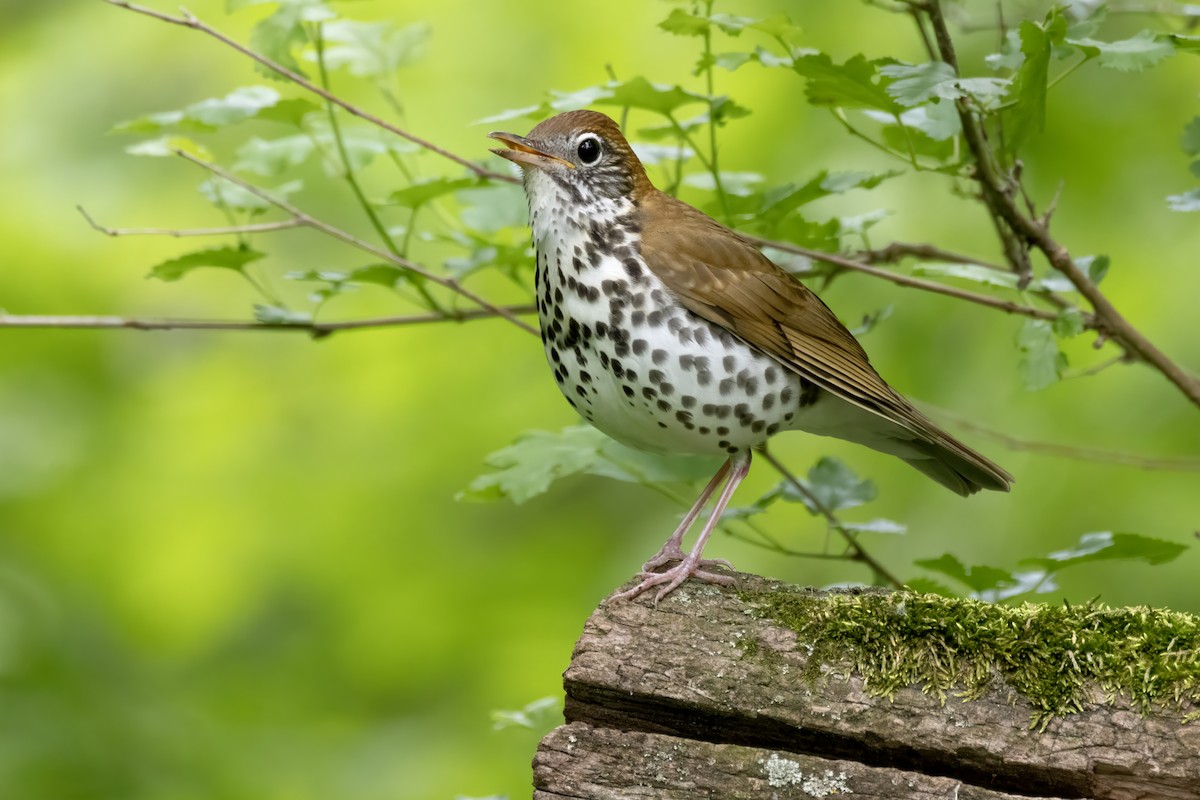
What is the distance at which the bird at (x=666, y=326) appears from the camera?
301cm

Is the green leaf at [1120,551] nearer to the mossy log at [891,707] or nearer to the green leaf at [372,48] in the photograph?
the mossy log at [891,707]

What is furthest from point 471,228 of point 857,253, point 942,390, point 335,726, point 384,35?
point 335,726

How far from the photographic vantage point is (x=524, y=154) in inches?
122

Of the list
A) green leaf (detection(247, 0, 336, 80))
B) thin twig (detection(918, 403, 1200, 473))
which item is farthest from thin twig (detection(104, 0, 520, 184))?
thin twig (detection(918, 403, 1200, 473))

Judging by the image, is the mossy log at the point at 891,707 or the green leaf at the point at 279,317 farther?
the green leaf at the point at 279,317

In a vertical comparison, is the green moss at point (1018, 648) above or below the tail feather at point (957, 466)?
below

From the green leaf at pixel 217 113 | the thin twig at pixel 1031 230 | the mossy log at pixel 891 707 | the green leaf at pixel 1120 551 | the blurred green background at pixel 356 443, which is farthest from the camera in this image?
the blurred green background at pixel 356 443

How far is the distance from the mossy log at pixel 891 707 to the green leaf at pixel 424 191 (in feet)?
3.88

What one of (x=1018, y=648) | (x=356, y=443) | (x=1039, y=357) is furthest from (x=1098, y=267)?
(x=356, y=443)

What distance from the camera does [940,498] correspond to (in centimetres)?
517

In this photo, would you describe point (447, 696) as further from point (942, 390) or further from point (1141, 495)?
point (1141, 495)

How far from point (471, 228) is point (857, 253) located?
1.11m

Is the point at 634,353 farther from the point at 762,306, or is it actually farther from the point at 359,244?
the point at 359,244

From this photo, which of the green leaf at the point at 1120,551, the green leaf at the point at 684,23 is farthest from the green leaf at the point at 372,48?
the green leaf at the point at 1120,551
